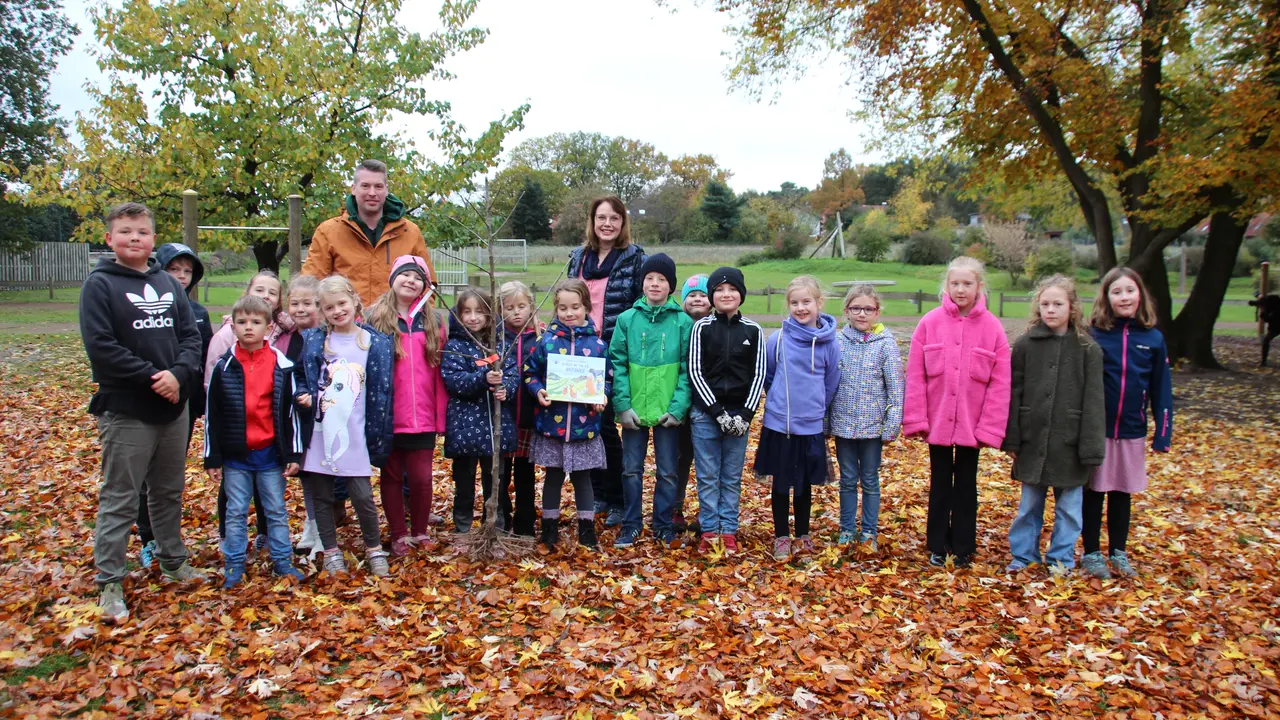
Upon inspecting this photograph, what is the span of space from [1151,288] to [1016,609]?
12676 mm

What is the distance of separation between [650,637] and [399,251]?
278 cm

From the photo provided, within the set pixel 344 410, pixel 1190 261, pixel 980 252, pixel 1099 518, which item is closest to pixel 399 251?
pixel 344 410

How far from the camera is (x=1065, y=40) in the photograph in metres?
12.8

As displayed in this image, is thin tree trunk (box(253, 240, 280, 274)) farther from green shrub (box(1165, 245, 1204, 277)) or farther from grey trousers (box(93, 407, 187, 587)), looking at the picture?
green shrub (box(1165, 245, 1204, 277))

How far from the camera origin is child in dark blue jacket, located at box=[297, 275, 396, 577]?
4.51 m

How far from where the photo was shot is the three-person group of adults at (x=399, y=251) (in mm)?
5066

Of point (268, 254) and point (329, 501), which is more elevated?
point (268, 254)

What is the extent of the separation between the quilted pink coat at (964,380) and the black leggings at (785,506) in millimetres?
756

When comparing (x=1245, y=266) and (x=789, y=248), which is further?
(x=789, y=248)

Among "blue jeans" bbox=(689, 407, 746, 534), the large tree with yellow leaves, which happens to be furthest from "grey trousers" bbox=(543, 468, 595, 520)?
the large tree with yellow leaves

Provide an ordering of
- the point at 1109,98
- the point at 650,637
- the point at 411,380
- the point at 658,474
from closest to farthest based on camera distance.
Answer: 1. the point at 650,637
2. the point at 411,380
3. the point at 658,474
4. the point at 1109,98

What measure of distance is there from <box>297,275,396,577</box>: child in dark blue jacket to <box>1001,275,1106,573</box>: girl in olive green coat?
11.8ft

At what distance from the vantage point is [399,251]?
523 centimetres

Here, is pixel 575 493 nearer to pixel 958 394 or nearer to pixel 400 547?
pixel 400 547
